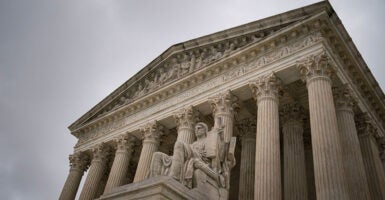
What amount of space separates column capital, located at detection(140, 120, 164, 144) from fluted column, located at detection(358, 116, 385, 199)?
11716 mm

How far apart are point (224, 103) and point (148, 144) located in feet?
20.2

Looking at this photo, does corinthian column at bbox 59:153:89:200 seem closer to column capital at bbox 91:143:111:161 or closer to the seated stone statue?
column capital at bbox 91:143:111:161

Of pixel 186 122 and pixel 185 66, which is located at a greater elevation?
pixel 185 66

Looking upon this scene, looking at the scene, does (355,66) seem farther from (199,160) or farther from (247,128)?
(199,160)

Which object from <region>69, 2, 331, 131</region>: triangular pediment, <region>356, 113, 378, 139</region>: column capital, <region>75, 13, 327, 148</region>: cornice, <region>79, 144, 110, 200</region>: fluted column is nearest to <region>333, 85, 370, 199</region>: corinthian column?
<region>356, 113, 378, 139</region>: column capital

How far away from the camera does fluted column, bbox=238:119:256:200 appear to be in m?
16.9

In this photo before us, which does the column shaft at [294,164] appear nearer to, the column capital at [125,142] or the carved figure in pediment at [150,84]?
the carved figure in pediment at [150,84]

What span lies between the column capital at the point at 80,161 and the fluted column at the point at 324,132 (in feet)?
61.4

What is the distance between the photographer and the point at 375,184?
50.2 feet

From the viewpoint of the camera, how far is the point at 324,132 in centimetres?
1248

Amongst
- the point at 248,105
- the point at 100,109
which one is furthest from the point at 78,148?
the point at 248,105

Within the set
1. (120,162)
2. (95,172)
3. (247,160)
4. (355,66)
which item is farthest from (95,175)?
(355,66)

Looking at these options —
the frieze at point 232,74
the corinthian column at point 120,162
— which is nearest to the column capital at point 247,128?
the frieze at point 232,74

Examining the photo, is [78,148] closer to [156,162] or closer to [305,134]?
[305,134]
